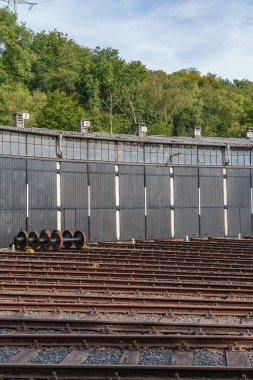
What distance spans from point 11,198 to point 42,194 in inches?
78.9

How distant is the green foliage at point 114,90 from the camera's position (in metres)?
81.3

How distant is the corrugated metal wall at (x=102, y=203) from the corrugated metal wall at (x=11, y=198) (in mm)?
4597

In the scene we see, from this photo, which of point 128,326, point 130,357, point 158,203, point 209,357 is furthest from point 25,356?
point 158,203

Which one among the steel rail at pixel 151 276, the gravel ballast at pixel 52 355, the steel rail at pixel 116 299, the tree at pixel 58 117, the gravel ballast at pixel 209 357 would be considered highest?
the tree at pixel 58 117

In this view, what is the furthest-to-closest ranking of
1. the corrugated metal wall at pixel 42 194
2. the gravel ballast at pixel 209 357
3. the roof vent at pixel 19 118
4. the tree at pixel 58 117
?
the tree at pixel 58 117 → the roof vent at pixel 19 118 → the corrugated metal wall at pixel 42 194 → the gravel ballast at pixel 209 357

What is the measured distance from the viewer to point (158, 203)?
39.7 metres

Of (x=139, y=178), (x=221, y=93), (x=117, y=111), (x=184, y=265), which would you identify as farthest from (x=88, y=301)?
(x=221, y=93)

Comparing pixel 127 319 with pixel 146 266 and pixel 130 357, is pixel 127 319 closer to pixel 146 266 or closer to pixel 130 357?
pixel 130 357

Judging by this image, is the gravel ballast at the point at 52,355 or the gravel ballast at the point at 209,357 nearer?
the gravel ballast at the point at 209,357

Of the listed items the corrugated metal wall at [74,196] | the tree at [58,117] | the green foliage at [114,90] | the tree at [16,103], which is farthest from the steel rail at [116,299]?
the green foliage at [114,90]

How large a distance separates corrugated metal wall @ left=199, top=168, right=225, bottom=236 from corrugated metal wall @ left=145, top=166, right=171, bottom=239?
2.50m

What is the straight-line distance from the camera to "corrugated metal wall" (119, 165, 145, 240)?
38.3 metres

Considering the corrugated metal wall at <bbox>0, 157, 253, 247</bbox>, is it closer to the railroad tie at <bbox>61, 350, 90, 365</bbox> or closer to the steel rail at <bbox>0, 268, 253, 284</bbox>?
the steel rail at <bbox>0, 268, 253, 284</bbox>

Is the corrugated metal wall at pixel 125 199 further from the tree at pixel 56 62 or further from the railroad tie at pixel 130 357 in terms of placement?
the tree at pixel 56 62
